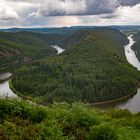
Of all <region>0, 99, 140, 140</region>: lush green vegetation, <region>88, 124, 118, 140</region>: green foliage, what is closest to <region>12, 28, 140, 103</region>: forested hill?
<region>0, 99, 140, 140</region>: lush green vegetation

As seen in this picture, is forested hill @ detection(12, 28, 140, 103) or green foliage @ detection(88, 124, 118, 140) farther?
forested hill @ detection(12, 28, 140, 103)

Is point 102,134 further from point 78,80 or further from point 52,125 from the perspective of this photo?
point 78,80

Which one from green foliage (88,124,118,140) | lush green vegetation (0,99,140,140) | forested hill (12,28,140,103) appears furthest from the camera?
forested hill (12,28,140,103)

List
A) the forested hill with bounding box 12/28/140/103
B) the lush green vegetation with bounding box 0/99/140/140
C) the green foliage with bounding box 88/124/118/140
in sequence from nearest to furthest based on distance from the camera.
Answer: the lush green vegetation with bounding box 0/99/140/140, the green foliage with bounding box 88/124/118/140, the forested hill with bounding box 12/28/140/103

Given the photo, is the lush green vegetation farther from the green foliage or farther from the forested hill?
the forested hill

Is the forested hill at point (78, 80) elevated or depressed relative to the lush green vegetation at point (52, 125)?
depressed

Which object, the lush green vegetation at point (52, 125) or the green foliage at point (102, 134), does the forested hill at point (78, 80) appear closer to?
the lush green vegetation at point (52, 125)

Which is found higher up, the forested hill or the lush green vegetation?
the lush green vegetation

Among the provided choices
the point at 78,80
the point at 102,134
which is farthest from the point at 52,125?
the point at 78,80

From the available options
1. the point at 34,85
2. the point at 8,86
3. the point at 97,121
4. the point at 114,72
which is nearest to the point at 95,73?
the point at 114,72

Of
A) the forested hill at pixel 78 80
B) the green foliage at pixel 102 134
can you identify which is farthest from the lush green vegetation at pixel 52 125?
the forested hill at pixel 78 80

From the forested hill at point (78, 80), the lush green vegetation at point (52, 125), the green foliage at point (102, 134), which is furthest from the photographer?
the forested hill at point (78, 80)
